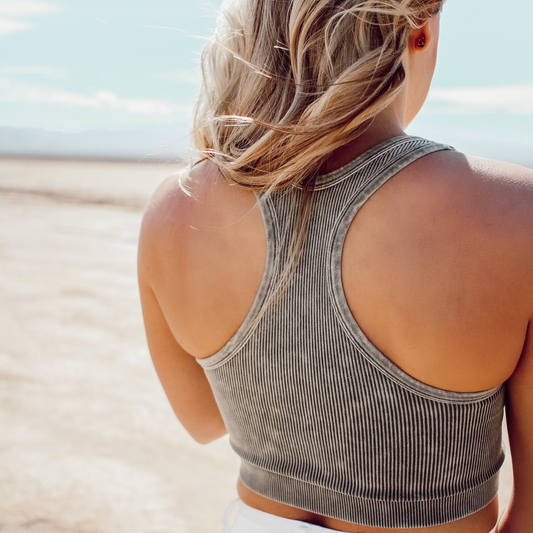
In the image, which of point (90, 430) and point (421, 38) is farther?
point (90, 430)

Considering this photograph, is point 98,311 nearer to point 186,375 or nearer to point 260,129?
point 186,375

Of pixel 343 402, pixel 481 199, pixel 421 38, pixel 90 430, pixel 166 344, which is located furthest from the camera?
pixel 90 430

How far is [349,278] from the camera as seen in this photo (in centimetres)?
77

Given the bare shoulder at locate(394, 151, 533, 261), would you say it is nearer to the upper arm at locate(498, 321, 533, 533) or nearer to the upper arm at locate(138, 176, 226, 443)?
the upper arm at locate(498, 321, 533, 533)

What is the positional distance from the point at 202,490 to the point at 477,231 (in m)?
2.06

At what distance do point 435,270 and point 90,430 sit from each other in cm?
247

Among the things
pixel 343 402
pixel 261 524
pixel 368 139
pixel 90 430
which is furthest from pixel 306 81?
pixel 90 430

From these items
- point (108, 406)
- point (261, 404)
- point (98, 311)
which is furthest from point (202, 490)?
point (98, 311)

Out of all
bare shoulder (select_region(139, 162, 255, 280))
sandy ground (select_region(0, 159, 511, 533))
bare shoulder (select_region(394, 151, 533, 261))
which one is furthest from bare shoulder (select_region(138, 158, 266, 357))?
sandy ground (select_region(0, 159, 511, 533))

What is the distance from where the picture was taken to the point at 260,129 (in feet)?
2.91

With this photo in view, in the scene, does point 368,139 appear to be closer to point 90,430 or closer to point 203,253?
point 203,253

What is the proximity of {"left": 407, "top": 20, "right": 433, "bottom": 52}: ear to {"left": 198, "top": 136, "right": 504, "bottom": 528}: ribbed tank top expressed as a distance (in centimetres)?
25

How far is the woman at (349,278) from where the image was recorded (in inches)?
28.5

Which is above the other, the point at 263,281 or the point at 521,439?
the point at 263,281
